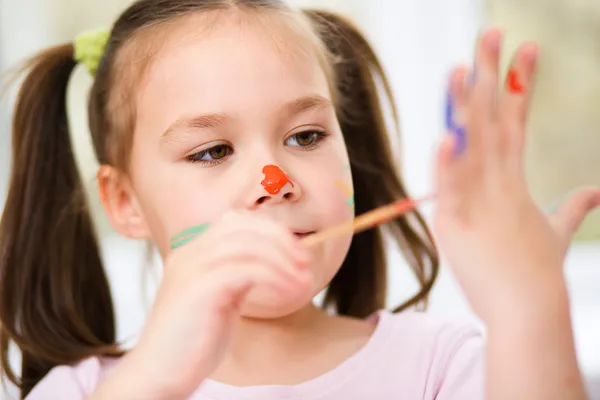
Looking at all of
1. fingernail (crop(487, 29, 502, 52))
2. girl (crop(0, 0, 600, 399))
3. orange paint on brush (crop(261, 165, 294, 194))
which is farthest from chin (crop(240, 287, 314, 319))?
fingernail (crop(487, 29, 502, 52))

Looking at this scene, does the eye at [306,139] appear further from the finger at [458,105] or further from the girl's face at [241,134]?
the finger at [458,105]

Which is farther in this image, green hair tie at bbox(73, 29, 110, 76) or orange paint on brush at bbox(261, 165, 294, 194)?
green hair tie at bbox(73, 29, 110, 76)

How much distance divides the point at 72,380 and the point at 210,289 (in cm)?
40

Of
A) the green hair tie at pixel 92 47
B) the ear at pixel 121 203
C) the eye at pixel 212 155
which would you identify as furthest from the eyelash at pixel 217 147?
the green hair tie at pixel 92 47

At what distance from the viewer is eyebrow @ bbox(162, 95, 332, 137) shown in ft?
2.72

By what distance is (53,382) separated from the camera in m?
0.99

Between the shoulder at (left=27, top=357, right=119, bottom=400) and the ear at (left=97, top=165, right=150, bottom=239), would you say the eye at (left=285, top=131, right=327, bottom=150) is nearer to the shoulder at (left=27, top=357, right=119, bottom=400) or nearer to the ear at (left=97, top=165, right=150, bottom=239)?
the ear at (left=97, top=165, right=150, bottom=239)

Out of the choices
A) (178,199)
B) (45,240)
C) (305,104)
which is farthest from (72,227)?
(305,104)

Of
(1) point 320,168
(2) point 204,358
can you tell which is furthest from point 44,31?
(2) point 204,358

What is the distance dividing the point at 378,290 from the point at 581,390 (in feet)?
1.73

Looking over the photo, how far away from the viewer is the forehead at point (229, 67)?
832 mm

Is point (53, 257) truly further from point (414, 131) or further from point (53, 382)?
point (414, 131)

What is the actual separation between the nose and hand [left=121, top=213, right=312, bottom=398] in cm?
11

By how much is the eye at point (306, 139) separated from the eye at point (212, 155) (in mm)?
66
